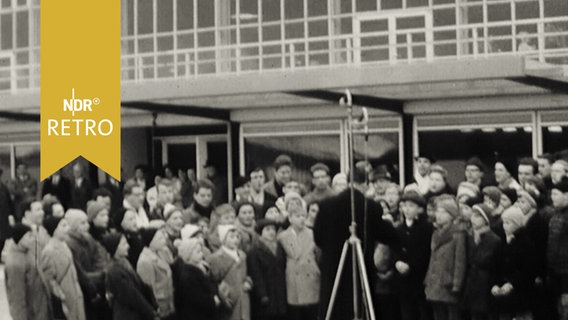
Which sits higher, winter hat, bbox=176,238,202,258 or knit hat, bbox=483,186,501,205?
knit hat, bbox=483,186,501,205

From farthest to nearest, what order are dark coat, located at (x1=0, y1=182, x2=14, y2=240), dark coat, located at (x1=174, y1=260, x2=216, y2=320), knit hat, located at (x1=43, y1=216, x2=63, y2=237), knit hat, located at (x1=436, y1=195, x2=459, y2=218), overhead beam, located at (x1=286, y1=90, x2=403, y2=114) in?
1. overhead beam, located at (x1=286, y1=90, x2=403, y2=114)
2. dark coat, located at (x1=0, y1=182, x2=14, y2=240)
3. knit hat, located at (x1=43, y1=216, x2=63, y2=237)
4. knit hat, located at (x1=436, y1=195, x2=459, y2=218)
5. dark coat, located at (x1=174, y1=260, x2=216, y2=320)

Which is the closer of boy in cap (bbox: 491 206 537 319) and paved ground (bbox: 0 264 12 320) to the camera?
boy in cap (bbox: 491 206 537 319)

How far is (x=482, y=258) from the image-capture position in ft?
34.3

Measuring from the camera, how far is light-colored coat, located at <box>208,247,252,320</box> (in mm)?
10852

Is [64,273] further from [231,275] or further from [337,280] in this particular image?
[337,280]

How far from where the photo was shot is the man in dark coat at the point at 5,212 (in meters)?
14.3

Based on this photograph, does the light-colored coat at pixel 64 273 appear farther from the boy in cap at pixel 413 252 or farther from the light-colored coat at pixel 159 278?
the boy in cap at pixel 413 252

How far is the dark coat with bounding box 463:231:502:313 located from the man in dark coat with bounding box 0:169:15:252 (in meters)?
6.09

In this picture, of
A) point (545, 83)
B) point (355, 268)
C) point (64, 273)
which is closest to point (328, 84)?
point (545, 83)

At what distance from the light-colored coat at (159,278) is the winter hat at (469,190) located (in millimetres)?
2957

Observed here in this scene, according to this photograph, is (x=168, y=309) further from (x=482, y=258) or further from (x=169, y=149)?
(x=169, y=149)

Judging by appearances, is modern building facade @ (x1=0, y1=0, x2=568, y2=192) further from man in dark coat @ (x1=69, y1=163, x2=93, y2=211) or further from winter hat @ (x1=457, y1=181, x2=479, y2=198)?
winter hat @ (x1=457, y1=181, x2=479, y2=198)

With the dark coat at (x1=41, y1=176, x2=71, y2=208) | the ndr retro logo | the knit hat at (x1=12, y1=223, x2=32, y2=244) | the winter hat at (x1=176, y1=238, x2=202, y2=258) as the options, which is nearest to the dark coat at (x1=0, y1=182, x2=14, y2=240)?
the dark coat at (x1=41, y1=176, x2=71, y2=208)

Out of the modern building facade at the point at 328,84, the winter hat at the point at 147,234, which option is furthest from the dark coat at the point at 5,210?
the winter hat at the point at 147,234
